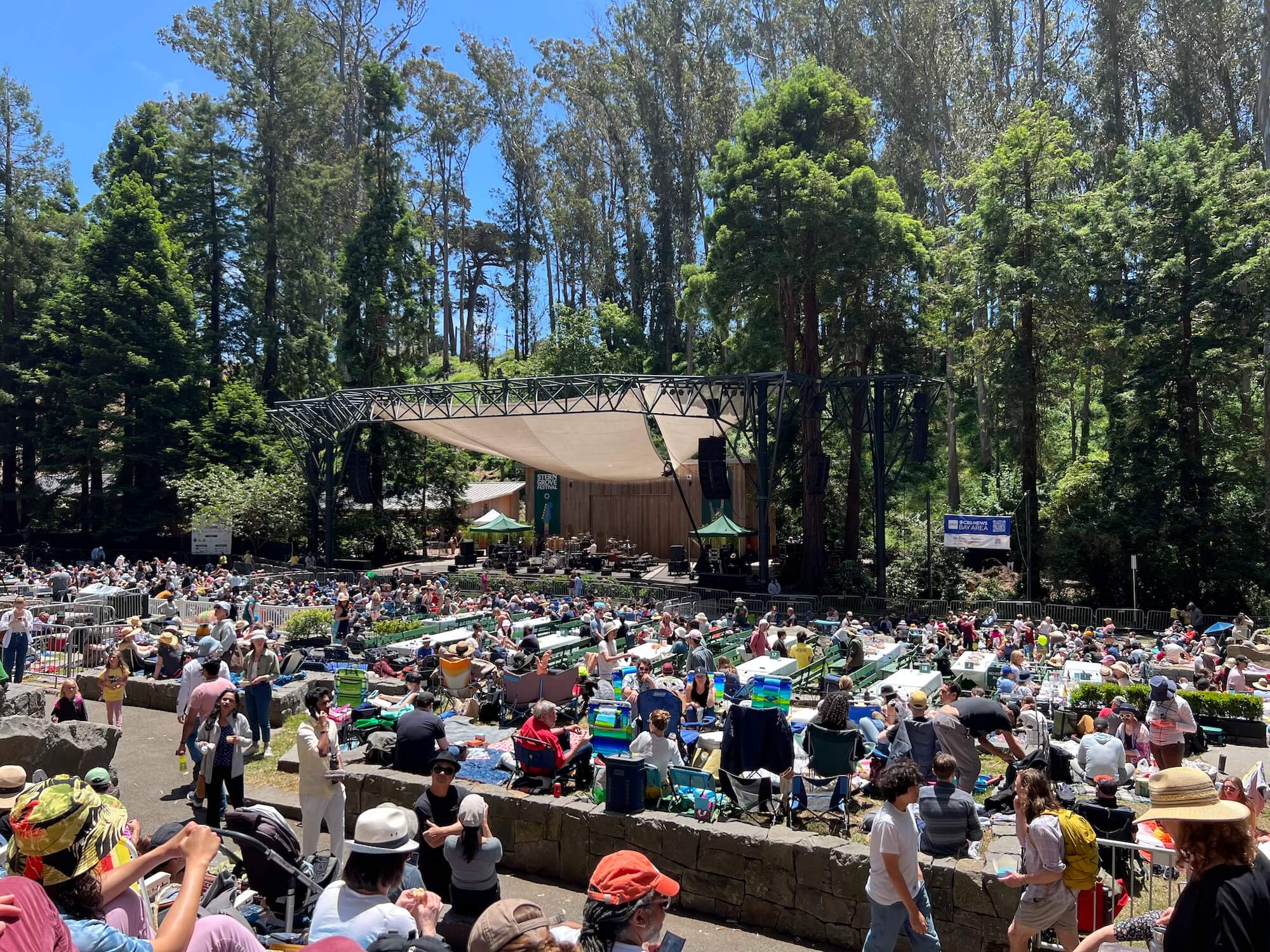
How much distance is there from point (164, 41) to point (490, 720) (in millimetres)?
Result: 45345

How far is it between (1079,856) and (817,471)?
67.8 feet

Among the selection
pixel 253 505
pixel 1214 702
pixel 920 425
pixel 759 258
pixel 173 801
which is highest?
pixel 759 258

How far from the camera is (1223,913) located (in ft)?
7.54

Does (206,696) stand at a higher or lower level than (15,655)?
higher

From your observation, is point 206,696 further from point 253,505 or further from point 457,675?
point 253,505

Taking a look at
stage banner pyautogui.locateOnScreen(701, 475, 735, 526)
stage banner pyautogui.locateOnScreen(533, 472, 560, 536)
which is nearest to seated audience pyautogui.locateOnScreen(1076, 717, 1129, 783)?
stage banner pyautogui.locateOnScreen(701, 475, 735, 526)

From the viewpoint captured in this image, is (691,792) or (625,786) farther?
(691,792)

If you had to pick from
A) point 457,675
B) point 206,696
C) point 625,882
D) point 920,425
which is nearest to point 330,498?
point 920,425

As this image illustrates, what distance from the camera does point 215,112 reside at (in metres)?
38.8

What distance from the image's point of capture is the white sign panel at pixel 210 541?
29.0 meters

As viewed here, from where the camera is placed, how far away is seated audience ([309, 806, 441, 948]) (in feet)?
9.56

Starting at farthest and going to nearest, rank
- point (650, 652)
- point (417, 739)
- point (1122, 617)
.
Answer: point (1122, 617)
point (650, 652)
point (417, 739)

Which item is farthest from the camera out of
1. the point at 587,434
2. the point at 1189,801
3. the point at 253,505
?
the point at 253,505

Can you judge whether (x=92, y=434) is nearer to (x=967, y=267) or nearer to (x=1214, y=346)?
(x=967, y=267)
